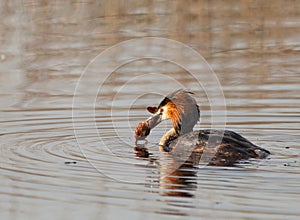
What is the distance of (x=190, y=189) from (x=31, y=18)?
9.34 metres

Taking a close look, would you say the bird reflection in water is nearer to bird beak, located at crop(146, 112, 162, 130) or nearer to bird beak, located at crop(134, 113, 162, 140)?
bird beak, located at crop(134, 113, 162, 140)

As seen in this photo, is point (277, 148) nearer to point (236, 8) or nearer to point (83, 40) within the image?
point (83, 40)

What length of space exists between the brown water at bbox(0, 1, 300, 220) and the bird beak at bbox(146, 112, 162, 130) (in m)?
0.23

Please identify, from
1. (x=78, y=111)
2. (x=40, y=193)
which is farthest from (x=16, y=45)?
(x=40, y=193)

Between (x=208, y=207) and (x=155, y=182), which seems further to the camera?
(x=155, y=182)

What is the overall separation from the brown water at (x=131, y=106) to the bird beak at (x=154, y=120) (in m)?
0.23

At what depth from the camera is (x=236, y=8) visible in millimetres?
18703

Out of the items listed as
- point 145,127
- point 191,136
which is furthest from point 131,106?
point 191,136

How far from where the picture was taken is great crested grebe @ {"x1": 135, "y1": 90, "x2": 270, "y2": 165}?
10414 millimetres

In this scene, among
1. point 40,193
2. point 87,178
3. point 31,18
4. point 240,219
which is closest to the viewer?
point 240,219

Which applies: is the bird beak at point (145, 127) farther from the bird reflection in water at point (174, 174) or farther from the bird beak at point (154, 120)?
the bird reflection in water at point (174, 174)

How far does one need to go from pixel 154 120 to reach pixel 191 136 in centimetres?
93

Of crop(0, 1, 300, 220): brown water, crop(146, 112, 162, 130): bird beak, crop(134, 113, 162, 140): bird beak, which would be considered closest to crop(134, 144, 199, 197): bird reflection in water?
crop(0, 1, 300, 220): brown water

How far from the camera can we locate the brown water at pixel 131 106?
8.51 metres
